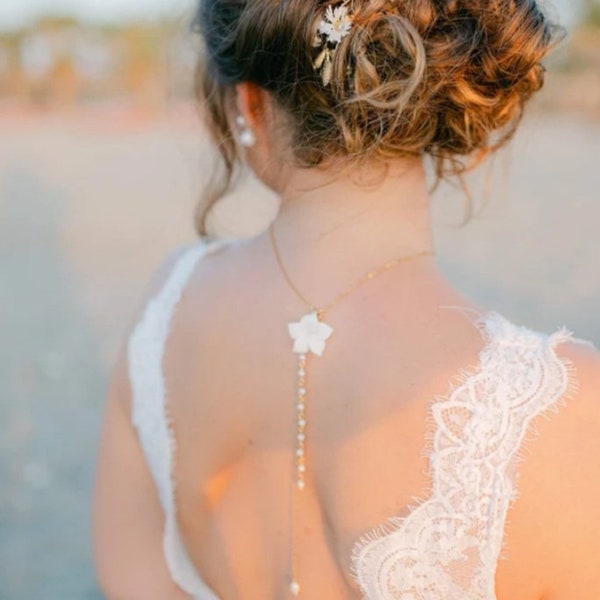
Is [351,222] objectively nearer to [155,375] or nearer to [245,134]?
[245,134]

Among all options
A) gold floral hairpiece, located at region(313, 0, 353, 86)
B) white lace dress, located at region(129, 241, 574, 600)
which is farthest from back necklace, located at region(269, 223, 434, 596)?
gold floral hairpiece, located at region(313, 0, 353, 86)

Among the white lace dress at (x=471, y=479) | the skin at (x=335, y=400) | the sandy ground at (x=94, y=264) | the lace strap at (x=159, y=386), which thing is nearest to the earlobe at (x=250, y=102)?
the skin at (x=335, y=400)

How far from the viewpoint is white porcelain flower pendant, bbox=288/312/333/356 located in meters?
1.06

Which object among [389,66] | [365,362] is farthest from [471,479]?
[389,66]

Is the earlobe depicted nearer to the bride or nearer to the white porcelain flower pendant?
the bride

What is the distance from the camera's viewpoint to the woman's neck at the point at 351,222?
43.3 inches

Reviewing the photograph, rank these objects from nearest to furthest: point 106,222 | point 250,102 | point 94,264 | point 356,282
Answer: point 356,282, point 250,102, point 94,264, point 106,222

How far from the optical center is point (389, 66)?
3.42ft

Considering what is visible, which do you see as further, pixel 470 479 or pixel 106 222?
pixel 106 222

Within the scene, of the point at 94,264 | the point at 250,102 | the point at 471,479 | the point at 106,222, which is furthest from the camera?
the point at 106,222

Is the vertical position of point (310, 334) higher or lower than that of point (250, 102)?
lower

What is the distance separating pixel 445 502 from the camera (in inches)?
38.9

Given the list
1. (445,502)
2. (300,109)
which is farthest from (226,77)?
(445,502)

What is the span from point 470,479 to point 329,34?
54cm
